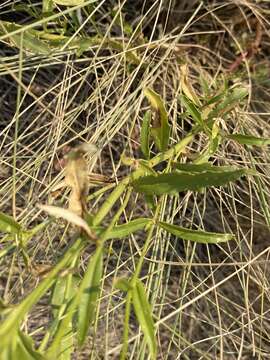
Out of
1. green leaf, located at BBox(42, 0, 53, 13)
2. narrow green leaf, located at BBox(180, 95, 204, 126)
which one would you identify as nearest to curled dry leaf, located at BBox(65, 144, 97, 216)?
narrow green leaf, located at BBox(180, 95, 204, 126)

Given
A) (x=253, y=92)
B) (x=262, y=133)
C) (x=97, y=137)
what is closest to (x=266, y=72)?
(x=253, y=92)

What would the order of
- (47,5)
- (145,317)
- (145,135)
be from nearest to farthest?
(145,317)
(145,135)
(47,5)

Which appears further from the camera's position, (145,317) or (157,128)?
(157,128)

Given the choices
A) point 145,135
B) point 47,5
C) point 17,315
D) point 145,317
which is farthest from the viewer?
point 47,5

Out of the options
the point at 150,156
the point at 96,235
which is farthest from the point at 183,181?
the point at 150,156

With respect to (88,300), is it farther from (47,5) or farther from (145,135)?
(47,5)

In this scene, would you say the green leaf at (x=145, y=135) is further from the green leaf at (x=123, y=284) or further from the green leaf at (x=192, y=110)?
the green leaf at (x=123, y=284)
